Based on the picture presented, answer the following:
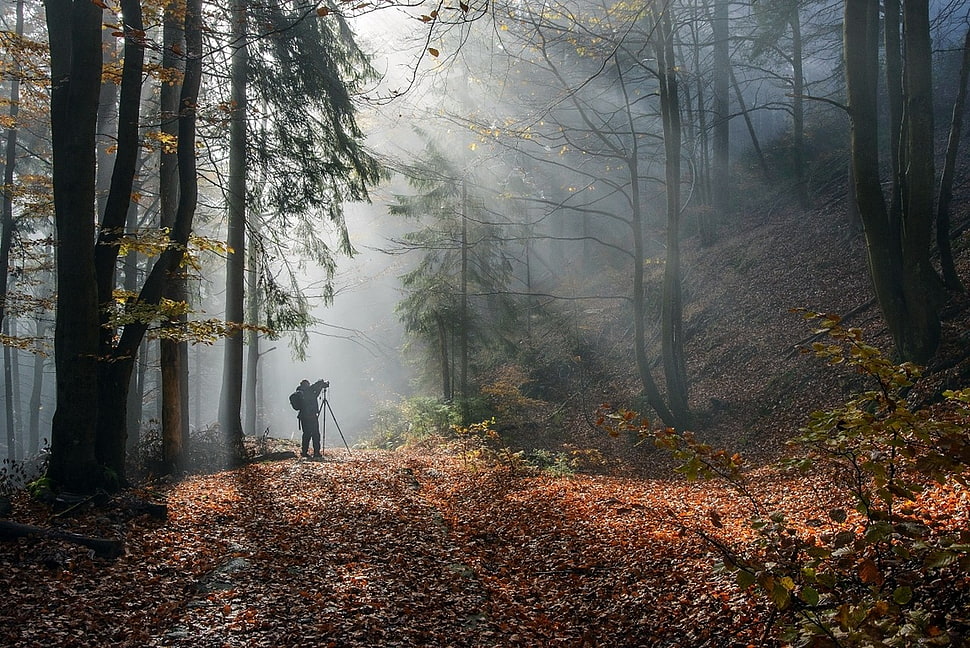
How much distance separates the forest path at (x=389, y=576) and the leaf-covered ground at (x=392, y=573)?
0.06ft

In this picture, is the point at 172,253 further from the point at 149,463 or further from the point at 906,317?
the point at 906,317

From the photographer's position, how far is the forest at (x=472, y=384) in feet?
14.2

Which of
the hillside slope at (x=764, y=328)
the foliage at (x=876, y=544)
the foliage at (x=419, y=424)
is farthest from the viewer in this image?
the foliage at (x=419, y=424)

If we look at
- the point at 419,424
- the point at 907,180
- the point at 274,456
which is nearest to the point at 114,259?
the point at 274,456

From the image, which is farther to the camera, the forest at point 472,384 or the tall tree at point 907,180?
the tall tree at point 907,180

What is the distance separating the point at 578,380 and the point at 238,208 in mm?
11343

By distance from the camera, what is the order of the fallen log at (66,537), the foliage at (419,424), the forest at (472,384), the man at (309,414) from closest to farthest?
Result: the forest at (472,384)
the fallen log at (66,537)
the man at (309,414)
the foliage at (419,424)

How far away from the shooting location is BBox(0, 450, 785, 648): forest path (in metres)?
4.69

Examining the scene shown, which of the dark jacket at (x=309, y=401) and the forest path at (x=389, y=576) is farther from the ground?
the dark jacket at (x=309, y=401)

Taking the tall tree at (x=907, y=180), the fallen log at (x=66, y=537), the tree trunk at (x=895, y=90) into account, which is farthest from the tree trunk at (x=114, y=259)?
the tree trunk at (x=895, y=90)

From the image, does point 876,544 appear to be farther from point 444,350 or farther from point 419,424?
point 444,350

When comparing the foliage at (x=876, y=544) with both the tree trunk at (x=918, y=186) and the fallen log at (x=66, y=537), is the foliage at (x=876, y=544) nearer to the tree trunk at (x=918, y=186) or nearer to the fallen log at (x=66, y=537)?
the fallen log at (x=66, y=537)

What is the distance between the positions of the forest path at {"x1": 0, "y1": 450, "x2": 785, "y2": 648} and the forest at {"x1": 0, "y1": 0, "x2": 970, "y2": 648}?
Result: 1.7 inches

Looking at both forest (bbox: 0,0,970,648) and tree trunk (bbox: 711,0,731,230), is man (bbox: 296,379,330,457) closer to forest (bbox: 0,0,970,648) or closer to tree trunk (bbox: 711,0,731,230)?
forest (bbox: 0,0,970,648)
